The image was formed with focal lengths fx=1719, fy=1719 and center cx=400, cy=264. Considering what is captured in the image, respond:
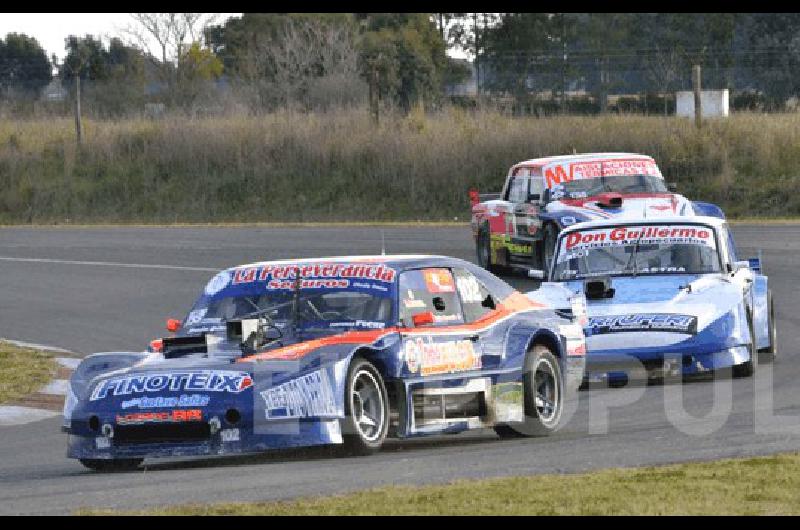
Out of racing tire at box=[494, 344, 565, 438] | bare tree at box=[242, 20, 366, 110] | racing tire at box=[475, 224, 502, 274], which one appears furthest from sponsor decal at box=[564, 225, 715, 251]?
bare tree at box=[242, 20, 366, 110]

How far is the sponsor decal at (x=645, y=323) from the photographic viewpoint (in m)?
13.5

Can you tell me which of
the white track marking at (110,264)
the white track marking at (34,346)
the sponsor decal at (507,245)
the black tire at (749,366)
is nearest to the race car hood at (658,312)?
the black tire at (749,366)

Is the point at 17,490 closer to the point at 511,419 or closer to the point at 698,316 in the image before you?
the point at 511,419

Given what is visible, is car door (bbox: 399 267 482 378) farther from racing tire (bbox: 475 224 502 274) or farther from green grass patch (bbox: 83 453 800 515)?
racing tire (bbox: 475 224 502 274)

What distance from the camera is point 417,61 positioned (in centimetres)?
5584

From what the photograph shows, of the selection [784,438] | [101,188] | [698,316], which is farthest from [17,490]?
[101,188]

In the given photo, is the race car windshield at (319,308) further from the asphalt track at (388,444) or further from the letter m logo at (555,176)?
the letter m logo at (555,176)

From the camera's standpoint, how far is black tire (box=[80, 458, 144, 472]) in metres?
9.97

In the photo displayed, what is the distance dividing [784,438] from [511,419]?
68.7 inches

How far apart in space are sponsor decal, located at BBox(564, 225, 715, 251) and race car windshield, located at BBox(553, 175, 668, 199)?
6747 mm

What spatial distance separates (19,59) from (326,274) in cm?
6851

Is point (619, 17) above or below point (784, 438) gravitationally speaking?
above

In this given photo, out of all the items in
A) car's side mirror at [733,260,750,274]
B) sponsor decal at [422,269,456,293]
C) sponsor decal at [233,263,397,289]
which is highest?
sponsor decal at [233,263,397,289]
